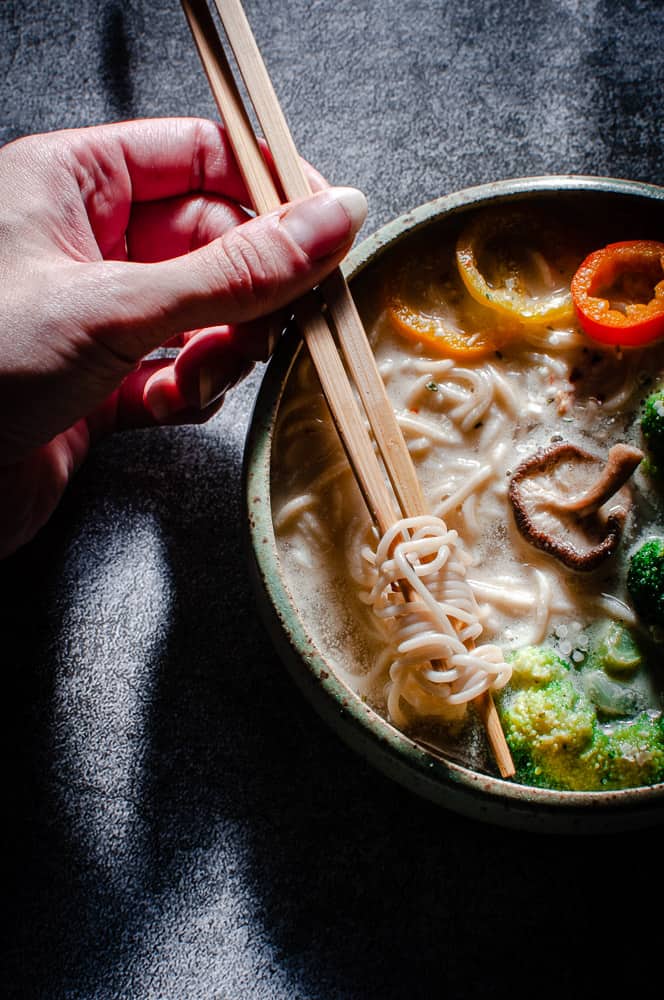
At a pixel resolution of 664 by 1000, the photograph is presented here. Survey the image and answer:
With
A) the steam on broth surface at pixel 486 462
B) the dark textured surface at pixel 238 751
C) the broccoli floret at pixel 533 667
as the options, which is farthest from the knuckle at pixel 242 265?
the broccoli floret at pixel 533 667

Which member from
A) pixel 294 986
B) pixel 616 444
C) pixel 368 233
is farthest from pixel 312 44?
pixel 294 986

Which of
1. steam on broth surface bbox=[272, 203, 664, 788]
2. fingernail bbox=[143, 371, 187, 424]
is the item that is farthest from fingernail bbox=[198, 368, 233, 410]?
steam on broth surface bbox=[272, 203, 664, 788]

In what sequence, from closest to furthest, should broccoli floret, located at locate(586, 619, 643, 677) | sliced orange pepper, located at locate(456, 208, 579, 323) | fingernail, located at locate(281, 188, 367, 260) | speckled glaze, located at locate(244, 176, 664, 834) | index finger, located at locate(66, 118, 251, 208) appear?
speckled glaze, located at locate(244, 176, 664, 834), fingernail, located at locate(281, 188, 367, 260), broccoli floret, located at locate(586, 619, 643, 677), sliced orange pepper, located at locate(456, 208, 579, 323), index finger, located at locate(66, 118, 251, 208)

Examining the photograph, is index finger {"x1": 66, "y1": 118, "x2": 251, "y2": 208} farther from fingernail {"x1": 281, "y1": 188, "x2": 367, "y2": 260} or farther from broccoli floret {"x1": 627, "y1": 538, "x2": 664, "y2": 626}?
broccoli floret {"x1": 627, "y1": 538, "x2": 664, "y2": 626}

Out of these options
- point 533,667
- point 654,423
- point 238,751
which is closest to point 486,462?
point 654,423

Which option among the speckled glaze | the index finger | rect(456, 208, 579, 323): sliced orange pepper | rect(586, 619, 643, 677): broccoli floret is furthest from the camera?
the index finger

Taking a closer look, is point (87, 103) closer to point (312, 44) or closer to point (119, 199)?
point (119, 199)
